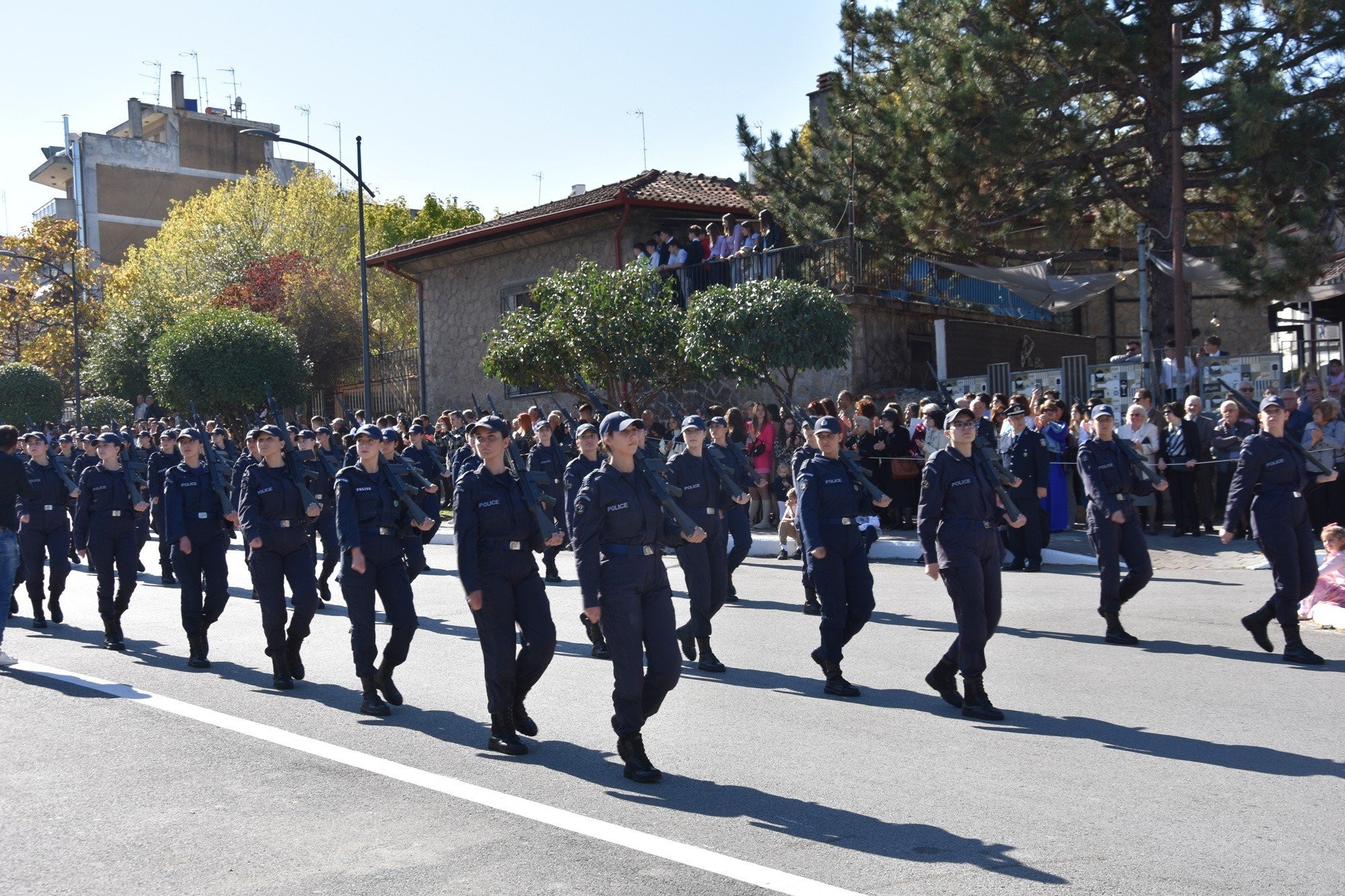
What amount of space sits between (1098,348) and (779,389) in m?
11.9

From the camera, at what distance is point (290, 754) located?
7.12 meters

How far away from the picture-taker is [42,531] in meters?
12.9

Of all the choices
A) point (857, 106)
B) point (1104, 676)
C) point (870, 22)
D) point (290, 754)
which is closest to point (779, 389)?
point (857, 106)

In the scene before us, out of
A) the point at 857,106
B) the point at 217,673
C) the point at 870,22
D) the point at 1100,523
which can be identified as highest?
the point at 870,22

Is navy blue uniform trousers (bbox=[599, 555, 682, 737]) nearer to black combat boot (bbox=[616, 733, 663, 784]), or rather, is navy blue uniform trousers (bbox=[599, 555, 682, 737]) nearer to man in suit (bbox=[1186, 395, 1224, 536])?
black combat boot (bbox=[616, 733, 663, 784])

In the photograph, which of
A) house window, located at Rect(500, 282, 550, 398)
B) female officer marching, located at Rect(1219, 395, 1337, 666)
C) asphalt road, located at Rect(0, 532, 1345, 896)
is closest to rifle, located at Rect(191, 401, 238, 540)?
asphalt road, located at Rect(0, 532, 1345, 896)

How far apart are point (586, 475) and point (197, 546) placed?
3599 millimetres

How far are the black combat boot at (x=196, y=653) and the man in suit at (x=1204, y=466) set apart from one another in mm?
11679

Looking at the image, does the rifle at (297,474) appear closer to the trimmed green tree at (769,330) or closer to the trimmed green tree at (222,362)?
the trimmed green tree at (769,330)

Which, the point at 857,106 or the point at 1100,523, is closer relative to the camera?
the point at 1100,523

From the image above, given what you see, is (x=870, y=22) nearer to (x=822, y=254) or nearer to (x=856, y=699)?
(x=822, y=254)

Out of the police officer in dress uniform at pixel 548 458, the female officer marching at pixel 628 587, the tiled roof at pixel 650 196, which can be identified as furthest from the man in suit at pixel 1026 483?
the tiled roof at pixel 650 196

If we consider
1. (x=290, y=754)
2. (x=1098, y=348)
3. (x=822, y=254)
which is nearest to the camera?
(x=290, y=754)

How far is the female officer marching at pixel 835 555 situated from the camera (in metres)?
8.46
